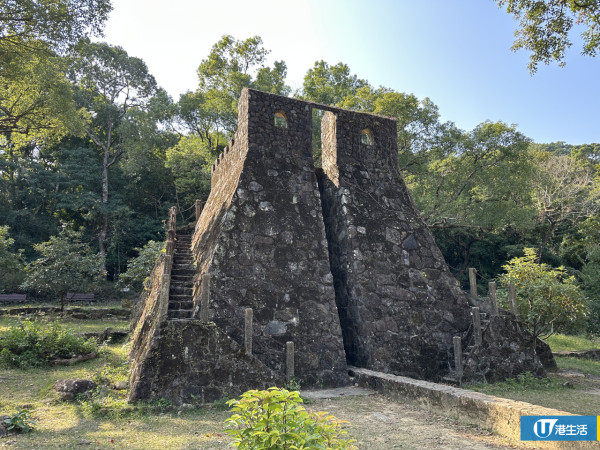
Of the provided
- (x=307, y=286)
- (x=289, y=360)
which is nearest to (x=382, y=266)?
(x=307, y=286)

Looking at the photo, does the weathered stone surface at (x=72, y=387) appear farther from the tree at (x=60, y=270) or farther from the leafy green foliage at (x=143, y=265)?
the leafy green foliage at (x=143, y=265)

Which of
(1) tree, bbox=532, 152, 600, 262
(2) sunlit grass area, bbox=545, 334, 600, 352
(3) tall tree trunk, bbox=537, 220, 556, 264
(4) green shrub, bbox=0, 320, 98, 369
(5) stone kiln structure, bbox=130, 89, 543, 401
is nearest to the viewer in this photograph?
(5) stone kiln structure, bbox=130, 89, 543, 401

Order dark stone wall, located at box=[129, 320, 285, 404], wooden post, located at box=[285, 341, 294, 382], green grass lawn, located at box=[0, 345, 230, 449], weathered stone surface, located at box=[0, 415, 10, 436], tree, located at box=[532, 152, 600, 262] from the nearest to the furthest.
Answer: green grass lawn, located at box=[0, 345, 230, 449], weathered stone surface, located at box=[0, 415, 10, 436], dark stone wall, located at box=[129, 320, 285, 404], wooden post, located at box=[285, 341, 294, 382], tree, located at box=[532, 152, 600, 262]

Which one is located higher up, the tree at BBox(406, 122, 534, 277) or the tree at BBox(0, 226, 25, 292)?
the tree at BBox(406, 122, 534, 277)

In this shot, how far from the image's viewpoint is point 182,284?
8625mm

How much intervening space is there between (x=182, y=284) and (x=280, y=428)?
22.0ft

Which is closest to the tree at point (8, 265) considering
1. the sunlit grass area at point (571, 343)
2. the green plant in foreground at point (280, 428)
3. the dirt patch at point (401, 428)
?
the dirt patch at point (401, 428)

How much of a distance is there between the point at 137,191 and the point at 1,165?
731 centimetres

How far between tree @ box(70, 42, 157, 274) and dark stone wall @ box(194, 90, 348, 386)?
1930cm

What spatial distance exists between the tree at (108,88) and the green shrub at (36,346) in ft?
58.0

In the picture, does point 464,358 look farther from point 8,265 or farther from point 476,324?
point 8,265

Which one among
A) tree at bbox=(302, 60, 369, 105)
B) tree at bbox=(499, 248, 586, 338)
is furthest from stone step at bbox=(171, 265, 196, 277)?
tree at bbox=(302, 60, 369, 105)

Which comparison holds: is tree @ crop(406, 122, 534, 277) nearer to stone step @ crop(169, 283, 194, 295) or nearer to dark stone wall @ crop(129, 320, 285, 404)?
stone step @ crop(169, 283, 194, 295)

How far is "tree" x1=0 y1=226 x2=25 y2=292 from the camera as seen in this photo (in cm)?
1593
